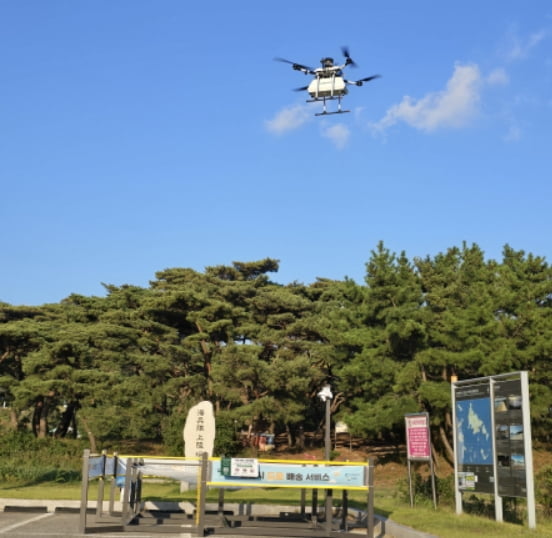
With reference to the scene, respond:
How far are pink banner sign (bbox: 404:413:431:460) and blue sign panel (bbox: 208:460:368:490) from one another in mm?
5540

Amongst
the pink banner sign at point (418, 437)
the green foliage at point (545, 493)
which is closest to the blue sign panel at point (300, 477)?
the green foliage at point (545, 493)

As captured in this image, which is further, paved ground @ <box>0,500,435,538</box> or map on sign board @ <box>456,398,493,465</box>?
map on sign board @ <box>456,398,493,465</box>

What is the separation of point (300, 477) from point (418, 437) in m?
6.43

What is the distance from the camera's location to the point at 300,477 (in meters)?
10.0

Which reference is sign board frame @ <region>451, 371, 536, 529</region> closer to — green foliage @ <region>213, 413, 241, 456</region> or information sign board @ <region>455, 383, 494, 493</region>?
information sign board @ <region>455, 383, 494, 493</region>

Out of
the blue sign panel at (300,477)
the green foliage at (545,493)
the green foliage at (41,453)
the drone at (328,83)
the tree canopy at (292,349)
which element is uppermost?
the drone at (328,83)

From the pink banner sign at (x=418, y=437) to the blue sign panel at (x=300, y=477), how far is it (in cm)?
554

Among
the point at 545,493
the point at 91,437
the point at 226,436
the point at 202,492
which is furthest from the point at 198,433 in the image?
the point at 91,437

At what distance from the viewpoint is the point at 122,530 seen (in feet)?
33.5

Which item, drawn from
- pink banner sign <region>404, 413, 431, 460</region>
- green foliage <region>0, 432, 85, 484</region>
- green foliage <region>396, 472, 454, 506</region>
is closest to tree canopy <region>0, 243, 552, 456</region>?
green foliage <region>0, 432, 85, 484</region>

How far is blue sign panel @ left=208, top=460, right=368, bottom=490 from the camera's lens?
32.7 feet

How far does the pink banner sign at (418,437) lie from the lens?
15.3 meters

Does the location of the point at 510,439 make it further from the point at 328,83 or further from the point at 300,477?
the point at 328,83

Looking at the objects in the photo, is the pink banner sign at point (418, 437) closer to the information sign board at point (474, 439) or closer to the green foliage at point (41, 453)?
the information sign board at point (474, 439)
